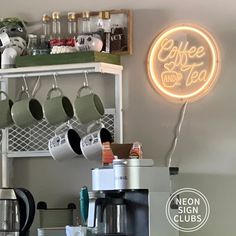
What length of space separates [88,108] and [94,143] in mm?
142

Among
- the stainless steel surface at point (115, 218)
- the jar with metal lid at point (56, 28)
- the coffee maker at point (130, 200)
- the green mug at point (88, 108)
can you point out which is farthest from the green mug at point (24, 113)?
the stainless steel surface at point (115, 218)

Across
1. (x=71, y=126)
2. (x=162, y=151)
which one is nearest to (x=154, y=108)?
(x=162, y=151)

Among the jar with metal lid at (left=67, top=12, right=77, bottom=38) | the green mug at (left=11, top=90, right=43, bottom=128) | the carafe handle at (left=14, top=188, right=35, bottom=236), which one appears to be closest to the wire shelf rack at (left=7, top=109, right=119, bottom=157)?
the green mug at (left=11, top=90, right=43, bottom=128)

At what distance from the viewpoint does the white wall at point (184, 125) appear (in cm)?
244

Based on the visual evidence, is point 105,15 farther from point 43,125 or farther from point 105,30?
point 43,125

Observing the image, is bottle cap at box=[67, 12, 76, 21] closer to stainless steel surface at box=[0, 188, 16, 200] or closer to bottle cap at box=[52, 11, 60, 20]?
bottle cap at box=[52, 11, 60, 20]

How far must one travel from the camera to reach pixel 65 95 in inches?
105

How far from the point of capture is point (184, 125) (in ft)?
8.20

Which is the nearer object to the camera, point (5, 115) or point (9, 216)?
point (9, 216)

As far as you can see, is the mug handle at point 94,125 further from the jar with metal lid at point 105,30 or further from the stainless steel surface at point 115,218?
the stainless steel surface at point 115,218

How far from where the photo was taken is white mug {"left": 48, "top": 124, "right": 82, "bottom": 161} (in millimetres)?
2496

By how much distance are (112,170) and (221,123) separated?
547mm

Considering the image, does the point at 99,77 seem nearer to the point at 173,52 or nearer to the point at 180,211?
the point at 173,52

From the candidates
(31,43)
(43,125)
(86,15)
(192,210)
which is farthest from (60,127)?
(192,210)
